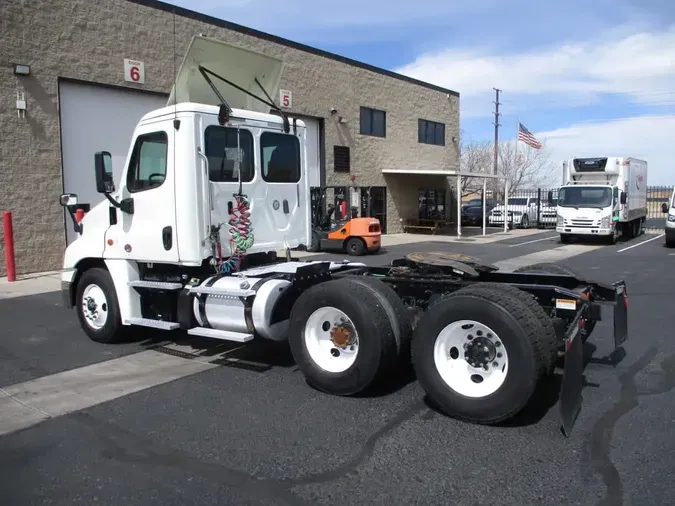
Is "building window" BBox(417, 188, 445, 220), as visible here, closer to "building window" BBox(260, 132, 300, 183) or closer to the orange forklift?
the orange forklift

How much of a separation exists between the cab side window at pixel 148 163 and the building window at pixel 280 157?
3.78ft

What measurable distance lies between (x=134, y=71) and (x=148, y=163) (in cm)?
1070

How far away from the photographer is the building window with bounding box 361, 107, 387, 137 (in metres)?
26.0

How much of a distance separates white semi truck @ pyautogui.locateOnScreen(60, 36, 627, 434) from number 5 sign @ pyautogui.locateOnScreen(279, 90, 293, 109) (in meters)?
13.9

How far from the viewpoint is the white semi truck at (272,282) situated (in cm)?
457

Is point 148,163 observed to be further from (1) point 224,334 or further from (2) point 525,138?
(2) point 525,138

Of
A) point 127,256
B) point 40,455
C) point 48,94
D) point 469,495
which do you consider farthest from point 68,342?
point 48,94

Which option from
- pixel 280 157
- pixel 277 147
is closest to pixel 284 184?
pixel 280 157

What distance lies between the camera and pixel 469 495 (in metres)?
3.55

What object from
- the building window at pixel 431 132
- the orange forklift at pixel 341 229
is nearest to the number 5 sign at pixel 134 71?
the orange forklift at pixel 341 229

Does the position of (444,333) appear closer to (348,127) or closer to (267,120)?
(267,120)

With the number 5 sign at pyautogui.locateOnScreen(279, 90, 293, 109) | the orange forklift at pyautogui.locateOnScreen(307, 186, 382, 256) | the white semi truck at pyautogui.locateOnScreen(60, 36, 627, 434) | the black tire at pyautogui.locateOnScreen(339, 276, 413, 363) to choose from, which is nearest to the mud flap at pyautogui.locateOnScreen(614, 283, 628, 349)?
the white semi truck at pyautogui.locateOnScreen(60, 36, 627, 434)

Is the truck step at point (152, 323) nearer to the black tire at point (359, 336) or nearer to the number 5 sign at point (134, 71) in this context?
the black tire at point (359, 336)

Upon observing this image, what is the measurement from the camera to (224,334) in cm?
593
